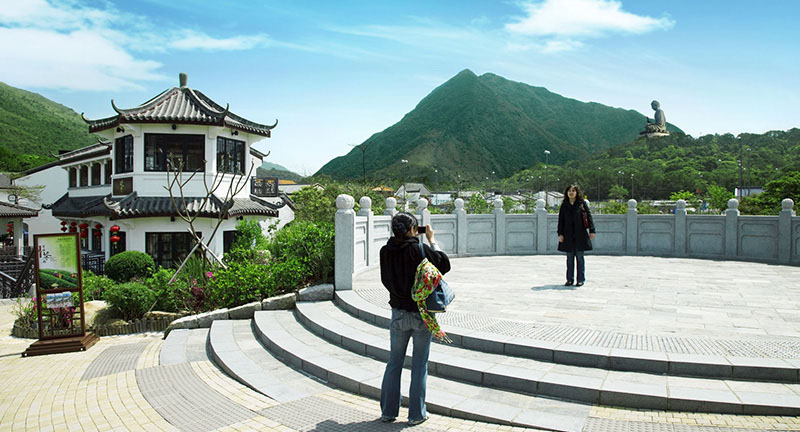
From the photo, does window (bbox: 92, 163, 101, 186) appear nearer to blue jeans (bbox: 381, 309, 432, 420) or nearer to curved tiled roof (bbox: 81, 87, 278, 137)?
curved tiled roof (bbox: 81, 87, 278, 137)

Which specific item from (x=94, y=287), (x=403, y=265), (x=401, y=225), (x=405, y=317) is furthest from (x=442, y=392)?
(x=94, y=287)

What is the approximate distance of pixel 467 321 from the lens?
21.7ft

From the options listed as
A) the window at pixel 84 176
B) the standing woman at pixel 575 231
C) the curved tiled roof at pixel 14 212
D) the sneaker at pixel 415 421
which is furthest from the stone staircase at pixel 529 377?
the curved tiled roof at pixel 14 212

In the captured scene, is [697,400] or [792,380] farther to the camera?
[792,380]

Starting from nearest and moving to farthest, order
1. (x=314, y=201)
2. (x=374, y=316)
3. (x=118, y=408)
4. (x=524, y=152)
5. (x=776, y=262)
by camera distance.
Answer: (x=118, y=408)
(x=374, y=316)
(x=776, y=262)
(x=314, y=201)
(x=524, y=152)

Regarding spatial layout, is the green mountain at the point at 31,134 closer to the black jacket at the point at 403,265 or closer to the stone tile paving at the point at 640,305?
the stone tile paving at the point at 640,305

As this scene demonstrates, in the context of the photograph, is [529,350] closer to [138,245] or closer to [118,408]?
[118,408]

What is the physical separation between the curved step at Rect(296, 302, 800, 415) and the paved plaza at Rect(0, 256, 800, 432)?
11cm


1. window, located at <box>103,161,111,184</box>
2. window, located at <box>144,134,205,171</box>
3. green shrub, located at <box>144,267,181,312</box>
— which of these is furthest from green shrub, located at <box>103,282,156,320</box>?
window, located at <box>103,161,111,184</box>

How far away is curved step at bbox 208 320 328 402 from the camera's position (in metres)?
5.42

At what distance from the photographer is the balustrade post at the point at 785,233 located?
12.6 m

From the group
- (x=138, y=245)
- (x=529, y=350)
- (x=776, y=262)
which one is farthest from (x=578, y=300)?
(x=138, y=245)

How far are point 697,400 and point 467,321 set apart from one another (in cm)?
288

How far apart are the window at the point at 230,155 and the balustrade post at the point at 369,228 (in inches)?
349
